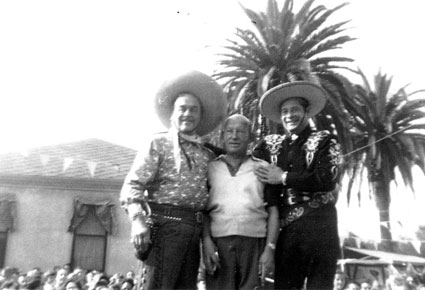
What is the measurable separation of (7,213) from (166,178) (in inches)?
530

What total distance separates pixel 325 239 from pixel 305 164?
48cm

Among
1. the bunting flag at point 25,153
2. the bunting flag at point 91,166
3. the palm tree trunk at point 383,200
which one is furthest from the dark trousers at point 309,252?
the bunting flag at point 25,153

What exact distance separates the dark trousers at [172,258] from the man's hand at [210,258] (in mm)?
68

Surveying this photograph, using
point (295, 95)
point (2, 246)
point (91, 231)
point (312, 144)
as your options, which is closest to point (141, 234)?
point (312, 144)

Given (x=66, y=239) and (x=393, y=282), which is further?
(x=66, y=239)

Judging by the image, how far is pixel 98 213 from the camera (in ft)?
50.6

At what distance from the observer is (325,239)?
3.12 m

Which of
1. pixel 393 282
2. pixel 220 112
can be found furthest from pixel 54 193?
pixel 220 112

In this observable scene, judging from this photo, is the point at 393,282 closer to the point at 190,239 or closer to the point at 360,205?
the point at 360,205

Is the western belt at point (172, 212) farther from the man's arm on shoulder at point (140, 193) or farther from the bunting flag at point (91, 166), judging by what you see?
the bunting flag at point (91, 166)

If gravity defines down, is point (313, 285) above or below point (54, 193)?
below

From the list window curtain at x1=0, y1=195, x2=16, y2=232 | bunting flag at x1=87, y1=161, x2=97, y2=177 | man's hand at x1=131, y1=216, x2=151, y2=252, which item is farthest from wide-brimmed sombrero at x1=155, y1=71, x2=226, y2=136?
window curtain at x1=0, y1=195, x2=16, y2=232

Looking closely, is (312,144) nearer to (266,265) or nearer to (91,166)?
(266,265)

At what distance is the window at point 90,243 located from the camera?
15.2 m
